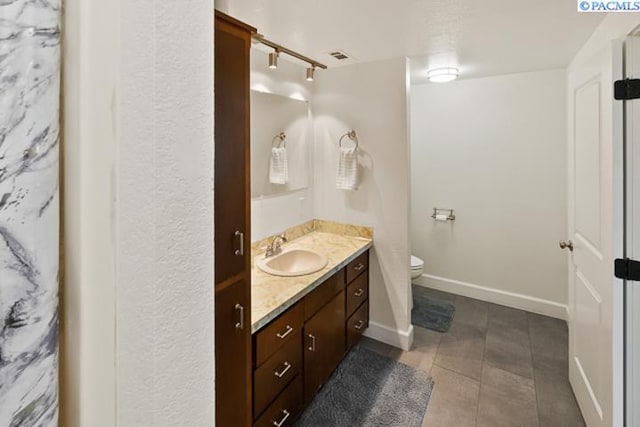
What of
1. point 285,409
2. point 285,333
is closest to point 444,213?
point 285,333

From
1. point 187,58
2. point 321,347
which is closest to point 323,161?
point 321,347

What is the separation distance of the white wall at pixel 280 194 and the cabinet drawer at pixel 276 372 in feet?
2.79

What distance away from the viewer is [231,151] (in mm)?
1170

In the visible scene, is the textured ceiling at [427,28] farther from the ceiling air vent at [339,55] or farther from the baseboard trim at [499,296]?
the baseboard trim at [499,296]

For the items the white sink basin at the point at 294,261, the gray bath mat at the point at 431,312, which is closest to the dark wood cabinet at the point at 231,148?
the white sink basin at the point at 294,261

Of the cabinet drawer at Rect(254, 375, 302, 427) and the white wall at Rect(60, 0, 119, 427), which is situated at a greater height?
the white wall at Rect(60, 0, 119, 427)

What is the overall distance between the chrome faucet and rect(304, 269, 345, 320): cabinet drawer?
1.52 feet

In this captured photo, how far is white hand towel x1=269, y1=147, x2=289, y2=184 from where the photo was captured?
97.0 inches

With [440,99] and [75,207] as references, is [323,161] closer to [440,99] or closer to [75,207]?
[440,99]

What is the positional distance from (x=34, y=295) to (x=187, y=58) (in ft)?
1.24

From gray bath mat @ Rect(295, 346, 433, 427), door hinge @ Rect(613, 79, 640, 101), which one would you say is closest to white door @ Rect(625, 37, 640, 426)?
door hinge @ Rect(613, 79, 640, 101)

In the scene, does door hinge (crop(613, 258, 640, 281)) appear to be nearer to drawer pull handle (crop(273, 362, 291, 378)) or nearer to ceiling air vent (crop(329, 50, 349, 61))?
drawer pull handle (crop(273, 362, 291, 378))

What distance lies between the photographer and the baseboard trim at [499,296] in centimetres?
310

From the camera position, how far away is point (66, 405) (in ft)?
1.54
